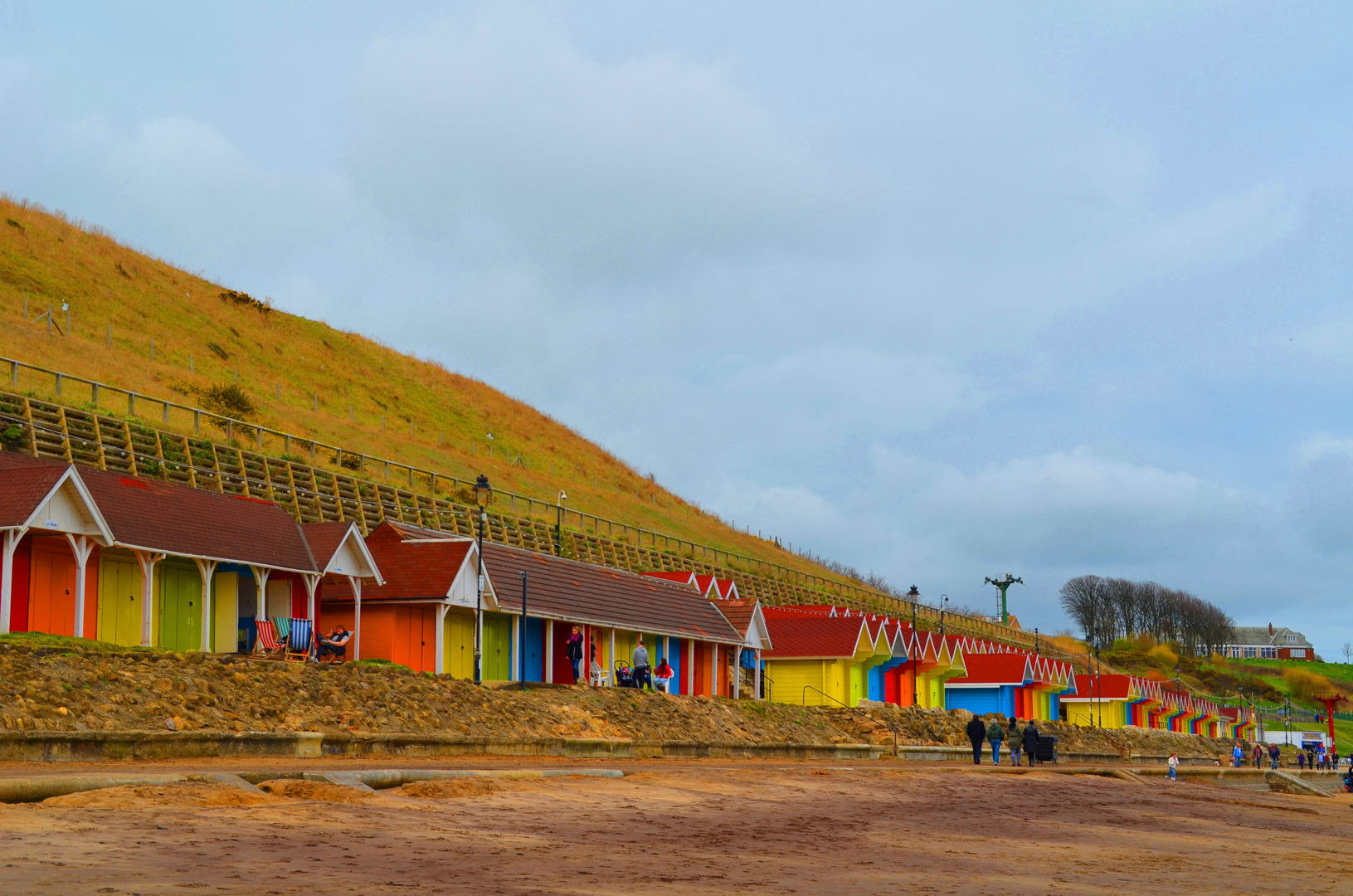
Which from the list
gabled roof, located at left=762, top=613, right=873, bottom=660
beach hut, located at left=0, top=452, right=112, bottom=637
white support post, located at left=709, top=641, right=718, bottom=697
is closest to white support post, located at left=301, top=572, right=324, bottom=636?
beach hut, located at left=0, top=452, right=112, bottom=637

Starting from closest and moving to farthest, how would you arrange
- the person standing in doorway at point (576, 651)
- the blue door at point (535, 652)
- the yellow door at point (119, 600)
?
the yellow door at point (119, 600) → the person standing in doorway at point (576, 651) → the blue door at point (535, 652)

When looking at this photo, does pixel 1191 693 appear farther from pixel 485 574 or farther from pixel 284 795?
pixel 284 795

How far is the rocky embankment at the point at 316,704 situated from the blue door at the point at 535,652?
508cm

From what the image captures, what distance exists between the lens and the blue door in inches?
1430

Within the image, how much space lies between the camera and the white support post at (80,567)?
2408cm

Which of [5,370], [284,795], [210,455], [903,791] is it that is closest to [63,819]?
[284,795]

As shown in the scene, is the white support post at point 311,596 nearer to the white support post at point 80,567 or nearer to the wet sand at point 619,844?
the white support post at point 80,567

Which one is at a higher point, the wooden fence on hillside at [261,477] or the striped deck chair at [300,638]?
the wooden fence on hillside at [261,477]

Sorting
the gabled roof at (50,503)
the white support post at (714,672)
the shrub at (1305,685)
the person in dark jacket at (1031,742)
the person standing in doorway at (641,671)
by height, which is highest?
the gabled roof at (50,503)

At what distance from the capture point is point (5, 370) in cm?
4759

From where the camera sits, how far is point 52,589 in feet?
81.2

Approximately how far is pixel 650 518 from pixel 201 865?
86.1m

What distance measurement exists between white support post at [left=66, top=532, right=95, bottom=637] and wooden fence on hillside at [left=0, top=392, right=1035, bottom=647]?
970 cm

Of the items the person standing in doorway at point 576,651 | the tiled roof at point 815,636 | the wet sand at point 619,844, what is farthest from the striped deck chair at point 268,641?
the tiled roof at point 815,636
